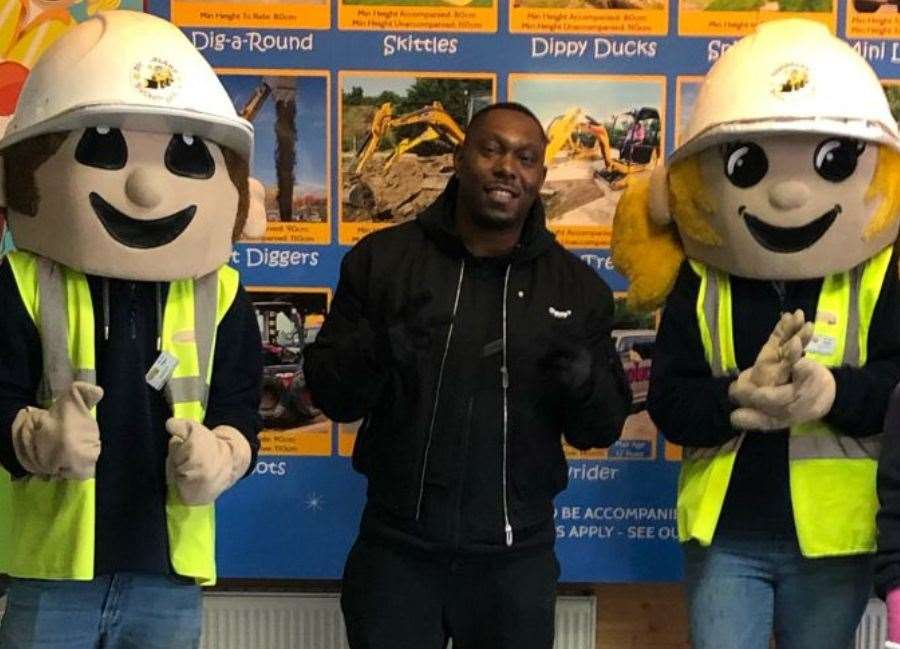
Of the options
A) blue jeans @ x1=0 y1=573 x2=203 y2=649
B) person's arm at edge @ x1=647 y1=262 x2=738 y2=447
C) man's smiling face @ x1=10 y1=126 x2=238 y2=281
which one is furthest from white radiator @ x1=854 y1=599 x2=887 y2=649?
man's smiling face @ x1=10 y1=126 x2=238 y2=281

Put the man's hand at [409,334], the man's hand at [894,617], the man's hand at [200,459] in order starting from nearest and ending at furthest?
1. the man's hand at [894,617]
2. the man's hand at [200,459]
3. the man's hand at [409,334]

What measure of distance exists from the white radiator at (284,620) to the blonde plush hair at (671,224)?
2.59 ft

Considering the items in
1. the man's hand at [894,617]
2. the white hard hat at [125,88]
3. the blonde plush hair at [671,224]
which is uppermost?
the white hard hat at [125,88]

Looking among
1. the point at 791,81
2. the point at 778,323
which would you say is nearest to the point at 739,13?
the point at 791,81

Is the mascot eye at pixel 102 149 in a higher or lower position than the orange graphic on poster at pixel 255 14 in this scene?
lower

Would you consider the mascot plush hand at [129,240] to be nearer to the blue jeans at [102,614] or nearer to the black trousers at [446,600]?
the blue jeans at [102,614]

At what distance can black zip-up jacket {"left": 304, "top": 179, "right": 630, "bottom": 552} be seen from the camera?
56.2 inches

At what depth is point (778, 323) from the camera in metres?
1.40

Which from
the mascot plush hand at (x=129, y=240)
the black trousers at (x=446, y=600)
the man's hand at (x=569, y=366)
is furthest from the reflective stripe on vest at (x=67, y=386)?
the man's hand at (x=569, y=366)

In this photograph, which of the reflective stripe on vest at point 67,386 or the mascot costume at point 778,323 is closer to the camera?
the reflective stripe on vest at point 67,386

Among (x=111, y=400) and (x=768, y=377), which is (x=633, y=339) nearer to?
(x=768, y=377)

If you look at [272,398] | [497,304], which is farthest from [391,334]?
[272,398]

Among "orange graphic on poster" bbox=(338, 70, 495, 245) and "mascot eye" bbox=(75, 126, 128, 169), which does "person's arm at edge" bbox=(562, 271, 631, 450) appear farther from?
"mascot eye" bbox=(75, 126, 128, 169)

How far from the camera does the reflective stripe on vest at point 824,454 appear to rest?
4.72 feet
